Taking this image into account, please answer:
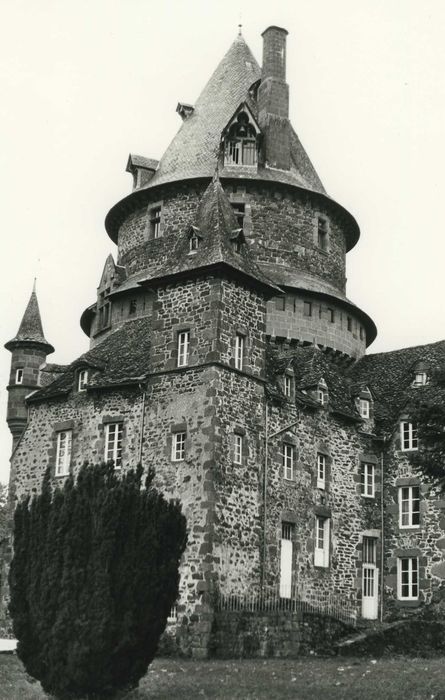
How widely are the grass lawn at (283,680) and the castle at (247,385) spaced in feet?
11.7

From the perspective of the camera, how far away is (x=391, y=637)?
27438mm

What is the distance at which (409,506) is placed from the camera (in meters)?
36.8

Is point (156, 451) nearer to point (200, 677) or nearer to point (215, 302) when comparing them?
point (215, 302)

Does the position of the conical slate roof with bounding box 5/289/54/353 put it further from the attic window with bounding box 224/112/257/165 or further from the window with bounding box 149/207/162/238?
the attic window with bounding box 224/112/257/165

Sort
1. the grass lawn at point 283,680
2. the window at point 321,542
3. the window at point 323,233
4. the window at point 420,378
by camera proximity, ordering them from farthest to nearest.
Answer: the window at point 323,233 → the window at point 420,378 → the window at point 321,542 → the grass lawn at point 283,680

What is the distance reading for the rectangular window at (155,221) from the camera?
138ft

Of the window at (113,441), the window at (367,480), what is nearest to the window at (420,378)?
the window at (367,480)

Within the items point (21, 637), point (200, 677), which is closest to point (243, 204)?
point (200, 677)

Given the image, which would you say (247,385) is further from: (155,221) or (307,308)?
(155,221)

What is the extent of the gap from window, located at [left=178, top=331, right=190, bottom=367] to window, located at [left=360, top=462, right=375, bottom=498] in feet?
28.3

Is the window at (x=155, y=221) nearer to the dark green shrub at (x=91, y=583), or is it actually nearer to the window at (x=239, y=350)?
the window at (x=239, y=350)

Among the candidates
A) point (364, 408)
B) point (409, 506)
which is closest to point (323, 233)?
point (364, 408)

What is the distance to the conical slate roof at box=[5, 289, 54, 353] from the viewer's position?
1705 inches

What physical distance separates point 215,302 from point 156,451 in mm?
4607
